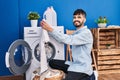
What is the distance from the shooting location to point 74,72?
2865 millimetres

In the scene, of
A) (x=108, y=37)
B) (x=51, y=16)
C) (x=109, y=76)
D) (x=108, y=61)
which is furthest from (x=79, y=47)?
(x=108, y=37)

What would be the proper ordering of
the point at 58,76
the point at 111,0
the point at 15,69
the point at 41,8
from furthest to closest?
the point at 111,0 → the point at 41,8 → the point at 15,69 → the point at 58,76

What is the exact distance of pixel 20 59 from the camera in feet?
A: 12.6

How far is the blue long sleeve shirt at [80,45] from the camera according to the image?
9.30 ft

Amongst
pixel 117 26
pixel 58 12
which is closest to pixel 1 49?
pixel 58 12

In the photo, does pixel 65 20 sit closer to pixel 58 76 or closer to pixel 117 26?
pixel 117 26

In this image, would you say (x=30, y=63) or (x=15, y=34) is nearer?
(x=30, y=63)

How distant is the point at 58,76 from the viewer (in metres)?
3.10

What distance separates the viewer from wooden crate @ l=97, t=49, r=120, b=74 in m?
4.45

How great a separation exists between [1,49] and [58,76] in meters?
1.55

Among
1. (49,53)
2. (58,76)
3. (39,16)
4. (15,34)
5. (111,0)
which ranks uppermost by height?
(111,0)

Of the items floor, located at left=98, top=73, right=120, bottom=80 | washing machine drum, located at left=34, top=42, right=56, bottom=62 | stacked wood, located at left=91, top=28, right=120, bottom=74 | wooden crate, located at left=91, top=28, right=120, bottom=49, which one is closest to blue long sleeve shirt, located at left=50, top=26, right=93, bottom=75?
washing machine drum, located at left=34, top=42, right=56, bottom=62

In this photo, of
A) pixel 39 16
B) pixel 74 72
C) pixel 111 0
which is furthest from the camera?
pixel 111 0

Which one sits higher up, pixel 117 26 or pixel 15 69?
pixel 117 26
